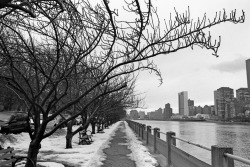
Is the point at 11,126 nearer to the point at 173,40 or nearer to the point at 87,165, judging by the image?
the point at 87,165

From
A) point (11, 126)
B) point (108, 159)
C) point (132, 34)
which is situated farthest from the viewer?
point (11, 126)

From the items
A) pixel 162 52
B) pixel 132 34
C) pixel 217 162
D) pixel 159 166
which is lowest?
pixel 159 166

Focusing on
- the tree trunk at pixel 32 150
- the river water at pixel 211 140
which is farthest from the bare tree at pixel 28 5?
the river water at pixel 211 140

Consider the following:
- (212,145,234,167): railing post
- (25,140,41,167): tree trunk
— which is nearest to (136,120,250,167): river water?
(212,145,234,167): railing post

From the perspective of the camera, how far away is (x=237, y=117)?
491 feet

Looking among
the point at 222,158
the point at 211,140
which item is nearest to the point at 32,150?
the point at 222,158

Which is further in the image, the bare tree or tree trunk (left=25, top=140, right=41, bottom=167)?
tree trunk (left=25, top=140, right=41, bottom=167)

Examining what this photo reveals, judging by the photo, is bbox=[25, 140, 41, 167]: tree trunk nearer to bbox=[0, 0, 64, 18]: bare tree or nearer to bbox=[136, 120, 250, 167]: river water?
bbox=[0, 0, 64, 18]: bare tree

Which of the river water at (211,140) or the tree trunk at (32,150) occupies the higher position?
the tree trunk at (32,150)

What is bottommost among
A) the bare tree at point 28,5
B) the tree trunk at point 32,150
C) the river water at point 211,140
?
the river water at point 211,140

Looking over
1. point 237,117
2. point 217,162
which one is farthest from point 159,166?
point 237,117

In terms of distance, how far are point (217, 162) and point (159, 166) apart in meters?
4.87

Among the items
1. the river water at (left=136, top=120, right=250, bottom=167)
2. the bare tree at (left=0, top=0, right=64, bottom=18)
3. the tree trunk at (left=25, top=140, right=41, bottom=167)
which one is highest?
the bare tree at (left=0, top=0, right=64, bottom=18)

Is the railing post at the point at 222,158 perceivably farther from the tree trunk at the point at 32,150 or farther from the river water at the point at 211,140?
the tree trunk at the point at 32,150
